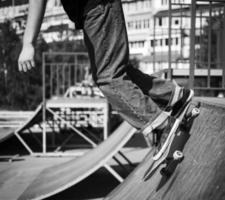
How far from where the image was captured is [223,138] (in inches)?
73.0

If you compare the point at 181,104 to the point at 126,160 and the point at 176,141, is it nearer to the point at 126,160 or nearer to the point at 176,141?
the point at 176,141

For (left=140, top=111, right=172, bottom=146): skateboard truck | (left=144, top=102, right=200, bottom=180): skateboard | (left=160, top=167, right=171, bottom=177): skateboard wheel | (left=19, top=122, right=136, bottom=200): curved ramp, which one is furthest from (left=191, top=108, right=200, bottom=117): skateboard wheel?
(left=19, top=122, right=136, bottom=200): curved ramp

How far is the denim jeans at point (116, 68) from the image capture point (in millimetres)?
2162

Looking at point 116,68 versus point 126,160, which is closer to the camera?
point 116,68

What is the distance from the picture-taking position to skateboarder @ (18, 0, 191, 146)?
216 centimetres

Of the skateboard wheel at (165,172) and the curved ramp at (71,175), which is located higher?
the skateboard wheel at (165,172)

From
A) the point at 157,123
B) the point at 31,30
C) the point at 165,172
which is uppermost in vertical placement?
the point at 31,30

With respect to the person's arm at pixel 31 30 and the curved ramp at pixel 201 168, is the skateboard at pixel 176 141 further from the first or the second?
the person's arm at pixel 31 30

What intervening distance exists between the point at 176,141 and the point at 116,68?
506 millimetres

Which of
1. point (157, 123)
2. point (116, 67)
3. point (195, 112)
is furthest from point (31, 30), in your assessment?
point (195, 112)

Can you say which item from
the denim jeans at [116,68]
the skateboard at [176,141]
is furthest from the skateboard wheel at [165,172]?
the denim jeans at [116,68]

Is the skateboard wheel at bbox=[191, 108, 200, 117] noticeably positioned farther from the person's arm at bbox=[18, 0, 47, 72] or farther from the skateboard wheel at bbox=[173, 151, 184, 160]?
the person's arm at bbox=[18, 0, 47, 72]

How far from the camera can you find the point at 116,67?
2.15 metres

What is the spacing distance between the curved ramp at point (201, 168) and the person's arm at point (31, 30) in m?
0.93
